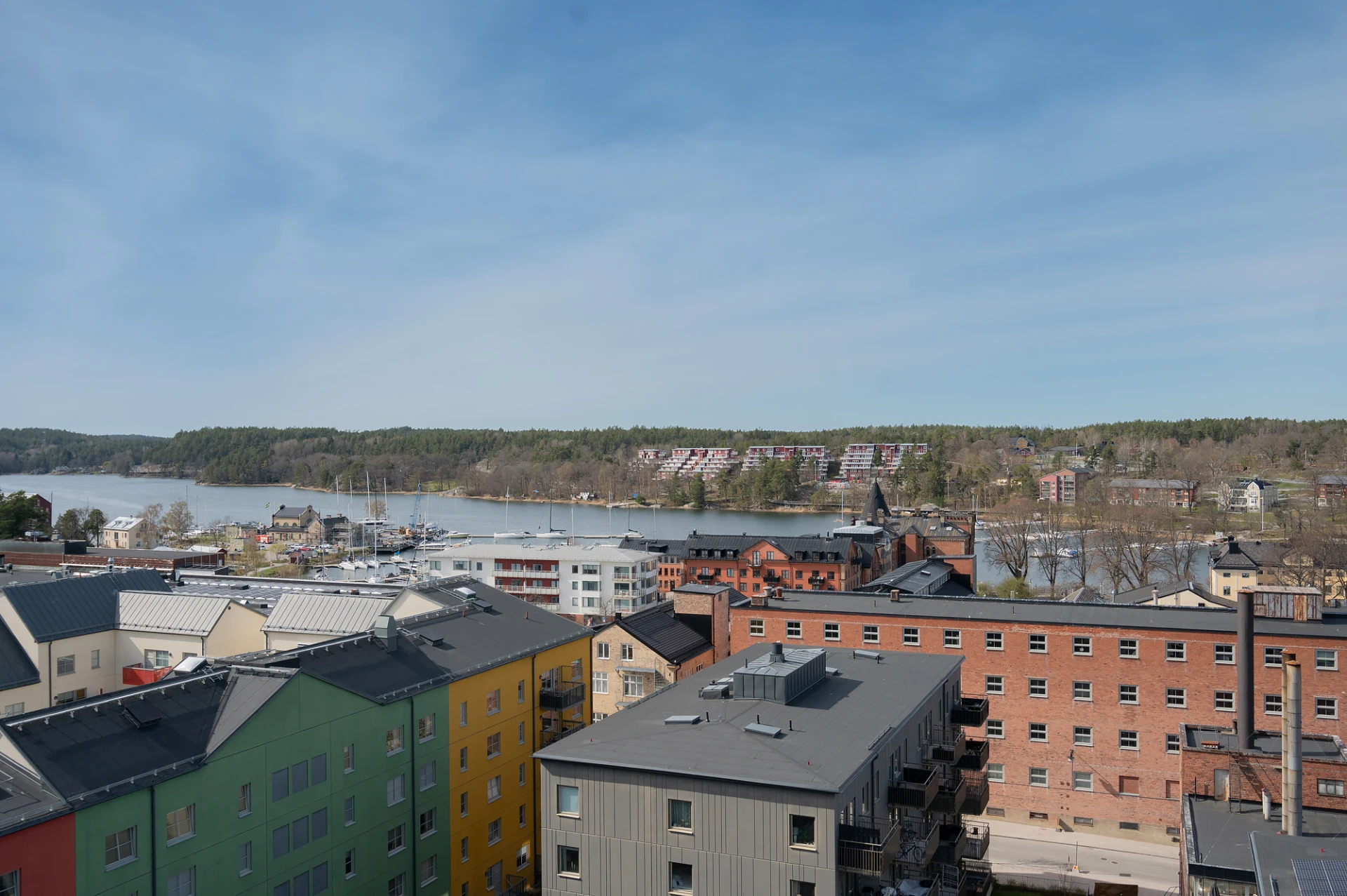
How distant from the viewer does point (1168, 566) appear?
57.2 metres

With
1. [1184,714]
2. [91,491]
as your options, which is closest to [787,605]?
[1184,714]

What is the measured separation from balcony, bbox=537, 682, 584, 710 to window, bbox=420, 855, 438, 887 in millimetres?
4179

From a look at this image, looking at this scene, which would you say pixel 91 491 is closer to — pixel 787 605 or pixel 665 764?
pixel 787 605

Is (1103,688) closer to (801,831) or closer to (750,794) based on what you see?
(801,831)

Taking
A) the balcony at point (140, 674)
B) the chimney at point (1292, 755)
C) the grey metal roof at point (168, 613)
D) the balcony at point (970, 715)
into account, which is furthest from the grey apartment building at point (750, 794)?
the balcony at point (140, 674)

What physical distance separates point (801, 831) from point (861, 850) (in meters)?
0.78

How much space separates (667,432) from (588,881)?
179 m

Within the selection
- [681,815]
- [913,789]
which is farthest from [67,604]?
[913,789]

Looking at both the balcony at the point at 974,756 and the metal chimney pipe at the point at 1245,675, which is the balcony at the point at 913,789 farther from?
the metal chimney pipe at the point at 1245,675

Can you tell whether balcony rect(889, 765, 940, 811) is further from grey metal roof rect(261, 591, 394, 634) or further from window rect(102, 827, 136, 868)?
grey metal roof rect(261, 591, 394, 634)

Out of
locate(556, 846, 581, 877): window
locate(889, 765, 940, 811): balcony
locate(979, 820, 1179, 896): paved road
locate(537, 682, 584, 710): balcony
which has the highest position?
locate(889, 765, 940, 811): balcony

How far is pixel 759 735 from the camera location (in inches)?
507

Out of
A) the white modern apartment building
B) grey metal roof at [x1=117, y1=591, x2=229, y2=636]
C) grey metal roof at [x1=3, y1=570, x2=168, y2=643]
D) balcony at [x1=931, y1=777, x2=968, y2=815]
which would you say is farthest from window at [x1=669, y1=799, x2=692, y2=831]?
the white modern apartment building

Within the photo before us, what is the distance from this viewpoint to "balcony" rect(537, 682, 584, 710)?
65.3 ft
